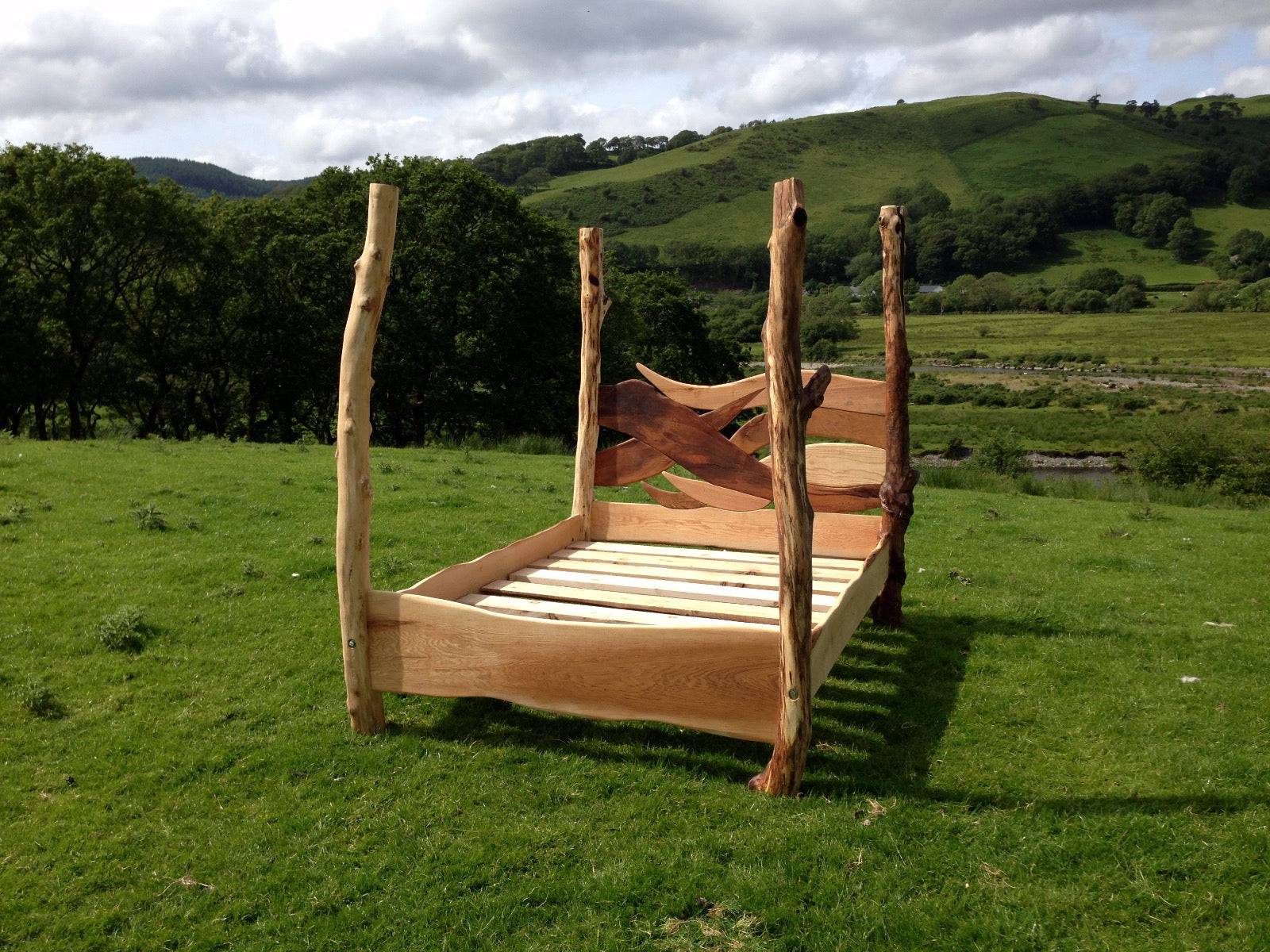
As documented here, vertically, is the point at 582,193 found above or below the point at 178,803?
above

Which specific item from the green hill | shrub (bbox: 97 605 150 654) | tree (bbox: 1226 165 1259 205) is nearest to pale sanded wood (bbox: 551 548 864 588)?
shrub (bbox: 97 605 150 654)

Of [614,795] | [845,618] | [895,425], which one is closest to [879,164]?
[895,425]

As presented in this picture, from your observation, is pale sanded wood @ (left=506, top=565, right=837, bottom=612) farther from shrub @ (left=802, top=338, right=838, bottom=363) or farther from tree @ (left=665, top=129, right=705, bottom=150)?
tree @ (left=665, top=129, right=705, bottom=150)

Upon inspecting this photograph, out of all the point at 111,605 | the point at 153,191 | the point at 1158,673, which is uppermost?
the point at 153,191

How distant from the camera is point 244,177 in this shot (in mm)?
162750

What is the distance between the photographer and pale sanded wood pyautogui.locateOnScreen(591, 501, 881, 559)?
8.23 meters

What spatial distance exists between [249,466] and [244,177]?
555ft

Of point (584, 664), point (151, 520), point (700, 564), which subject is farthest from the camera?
point (151, 520)

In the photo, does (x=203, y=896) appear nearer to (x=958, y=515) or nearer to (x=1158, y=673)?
(x=1158, y=673)

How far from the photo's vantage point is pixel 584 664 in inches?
202

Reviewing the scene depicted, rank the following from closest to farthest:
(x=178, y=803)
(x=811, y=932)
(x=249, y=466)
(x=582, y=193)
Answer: (x=811, y=932)
(x=178, y=803)
(x=249, y=466)
(x=582, y=193)

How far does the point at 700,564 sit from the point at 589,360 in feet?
7.00

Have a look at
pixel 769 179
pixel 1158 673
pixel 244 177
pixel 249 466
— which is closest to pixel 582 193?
pixel 769 179

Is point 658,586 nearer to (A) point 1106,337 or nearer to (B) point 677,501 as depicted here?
(B) point 677,501
